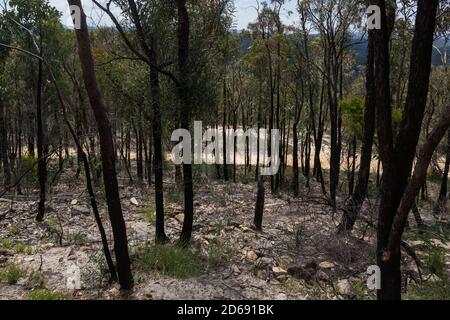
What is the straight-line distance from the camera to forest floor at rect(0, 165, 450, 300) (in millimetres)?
7051

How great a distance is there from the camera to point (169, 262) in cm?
789

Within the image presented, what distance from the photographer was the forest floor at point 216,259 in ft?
23.1

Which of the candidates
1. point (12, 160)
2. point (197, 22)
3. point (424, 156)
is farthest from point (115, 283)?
point (12, 160)

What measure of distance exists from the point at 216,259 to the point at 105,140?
3860 millimetres

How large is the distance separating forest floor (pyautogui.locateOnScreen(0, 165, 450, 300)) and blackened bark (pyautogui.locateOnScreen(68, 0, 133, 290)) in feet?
2.62

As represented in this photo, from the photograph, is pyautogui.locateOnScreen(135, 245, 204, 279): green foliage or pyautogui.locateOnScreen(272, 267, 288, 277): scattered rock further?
pyautogui.locateOnScreen(272, 267, 288, 277): scattered rock

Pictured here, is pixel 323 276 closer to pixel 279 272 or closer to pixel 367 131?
pixel 279 272

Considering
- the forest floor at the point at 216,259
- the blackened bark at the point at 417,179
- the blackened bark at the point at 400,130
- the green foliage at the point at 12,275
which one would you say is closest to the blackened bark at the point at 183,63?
the forest floor at the point at 216,259

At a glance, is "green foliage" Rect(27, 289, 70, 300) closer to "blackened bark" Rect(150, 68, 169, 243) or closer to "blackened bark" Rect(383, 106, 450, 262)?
"blackened bark" Rect(150, 68, 169, 243)

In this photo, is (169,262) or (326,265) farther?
(326,265)

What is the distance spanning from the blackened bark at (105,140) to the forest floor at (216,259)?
2.62 feet

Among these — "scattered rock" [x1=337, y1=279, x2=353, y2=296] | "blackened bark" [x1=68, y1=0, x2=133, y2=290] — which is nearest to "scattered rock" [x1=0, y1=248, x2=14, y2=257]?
"blackened bark" [x1=68, y1=0, x2=133, y2=290]

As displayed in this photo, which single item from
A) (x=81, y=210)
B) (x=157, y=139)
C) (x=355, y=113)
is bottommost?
(x=81, y=210)

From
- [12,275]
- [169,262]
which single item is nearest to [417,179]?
[169,262]
